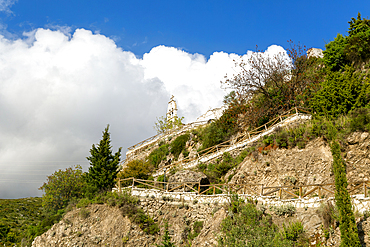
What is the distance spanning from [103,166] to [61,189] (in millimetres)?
4846

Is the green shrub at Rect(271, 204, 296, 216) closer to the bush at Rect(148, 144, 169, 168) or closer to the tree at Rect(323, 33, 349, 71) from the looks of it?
the tree at Rect(323, 33, 349, 71)

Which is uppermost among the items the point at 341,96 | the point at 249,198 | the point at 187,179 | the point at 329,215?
the point at 341,96

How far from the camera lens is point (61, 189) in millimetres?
24531

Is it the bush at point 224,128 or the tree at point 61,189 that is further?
the bush at point 224,128

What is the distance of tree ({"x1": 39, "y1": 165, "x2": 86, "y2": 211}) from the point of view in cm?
2398

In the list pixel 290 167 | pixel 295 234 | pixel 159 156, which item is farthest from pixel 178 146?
pixel 295 234

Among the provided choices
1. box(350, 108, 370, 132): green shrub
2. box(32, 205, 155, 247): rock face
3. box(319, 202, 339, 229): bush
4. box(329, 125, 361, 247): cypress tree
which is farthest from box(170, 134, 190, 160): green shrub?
box(329, 125, 361, 247): cypress tree

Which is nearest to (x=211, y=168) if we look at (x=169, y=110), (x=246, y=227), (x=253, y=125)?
(x=253, y=125)

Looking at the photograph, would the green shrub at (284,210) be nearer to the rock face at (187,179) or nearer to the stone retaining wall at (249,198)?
the stone retaining wall at (249,198)

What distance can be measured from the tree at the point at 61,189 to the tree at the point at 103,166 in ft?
6.26

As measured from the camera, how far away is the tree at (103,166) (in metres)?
22.2

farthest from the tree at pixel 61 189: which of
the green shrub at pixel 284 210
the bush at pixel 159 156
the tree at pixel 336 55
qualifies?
the tree at pixel 336 55

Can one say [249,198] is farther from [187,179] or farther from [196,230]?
[187,179]

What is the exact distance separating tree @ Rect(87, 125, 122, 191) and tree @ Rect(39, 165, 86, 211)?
75.1 inches
